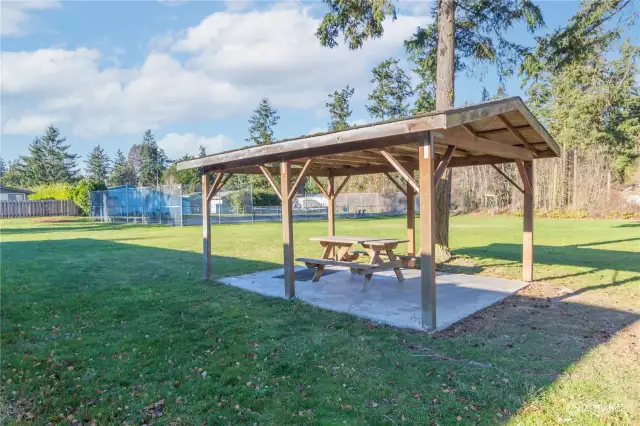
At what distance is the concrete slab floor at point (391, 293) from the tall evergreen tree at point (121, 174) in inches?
2782

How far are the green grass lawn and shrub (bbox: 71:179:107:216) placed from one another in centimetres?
2644

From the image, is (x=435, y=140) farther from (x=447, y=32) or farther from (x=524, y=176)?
(x=447, y=32)

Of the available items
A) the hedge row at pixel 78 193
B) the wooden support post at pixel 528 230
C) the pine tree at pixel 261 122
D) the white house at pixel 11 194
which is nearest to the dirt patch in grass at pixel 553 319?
the wooden support post at pixel 528 230

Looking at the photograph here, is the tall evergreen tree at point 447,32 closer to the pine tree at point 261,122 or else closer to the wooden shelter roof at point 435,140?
the wooden shelter roof at point 435,140

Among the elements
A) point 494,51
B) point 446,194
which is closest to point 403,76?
point 494,51

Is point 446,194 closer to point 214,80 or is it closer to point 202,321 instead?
point 202,321

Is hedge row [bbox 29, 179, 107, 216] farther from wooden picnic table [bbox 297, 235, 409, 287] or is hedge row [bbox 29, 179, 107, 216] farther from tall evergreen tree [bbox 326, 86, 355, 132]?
wooden picnic table [bbox 297, 235, 409, 287]

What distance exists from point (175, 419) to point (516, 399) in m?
2.45

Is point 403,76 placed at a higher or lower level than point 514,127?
higher

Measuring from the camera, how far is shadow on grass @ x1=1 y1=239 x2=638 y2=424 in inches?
114

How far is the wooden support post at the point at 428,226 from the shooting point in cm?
441

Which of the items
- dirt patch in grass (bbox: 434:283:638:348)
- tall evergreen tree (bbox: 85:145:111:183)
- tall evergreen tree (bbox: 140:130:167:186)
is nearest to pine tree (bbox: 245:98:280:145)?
tall evergreen tree (bbox: 140:130:167:186)

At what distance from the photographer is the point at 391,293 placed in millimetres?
6270

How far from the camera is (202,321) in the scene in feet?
16.2
